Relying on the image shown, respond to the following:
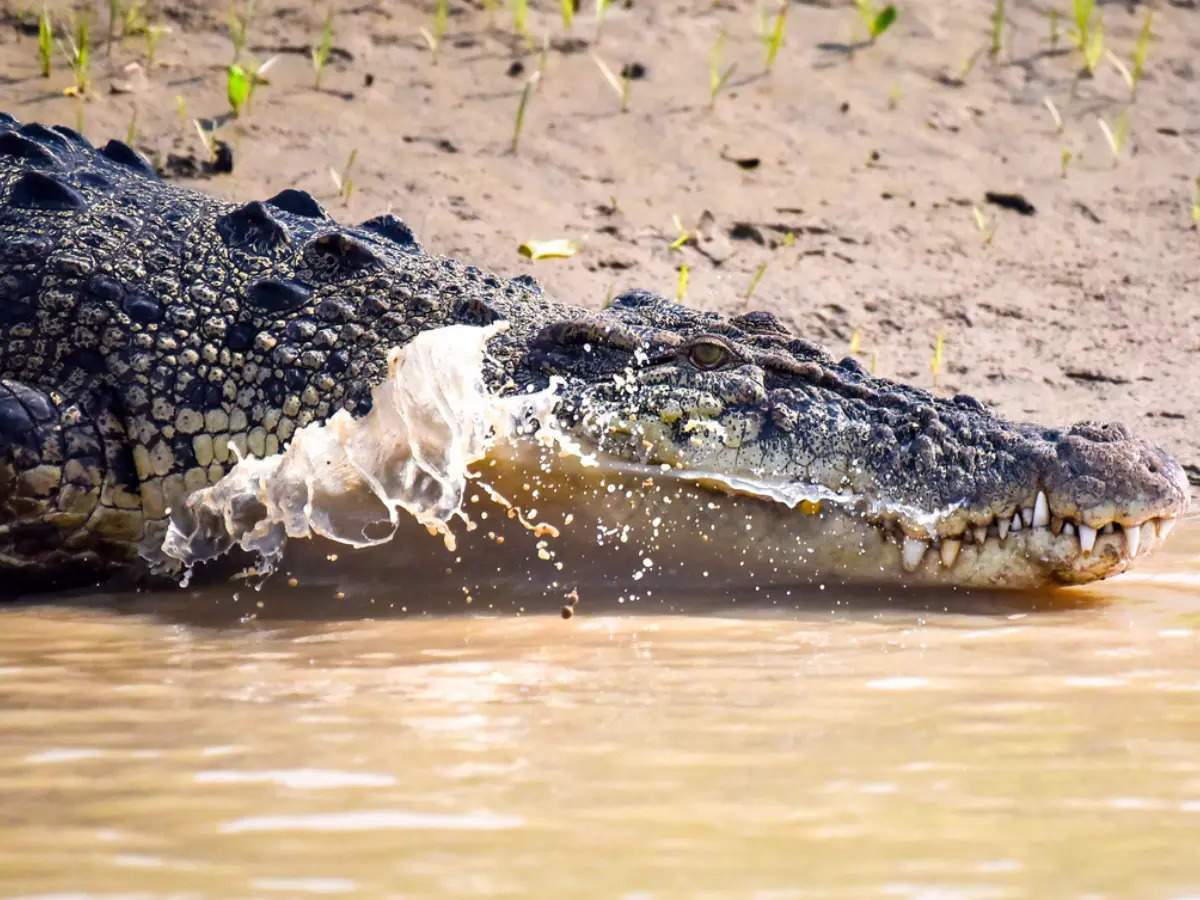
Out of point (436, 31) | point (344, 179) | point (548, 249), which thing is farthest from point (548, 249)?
point (436, 31)

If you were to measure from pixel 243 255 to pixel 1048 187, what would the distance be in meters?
4.28

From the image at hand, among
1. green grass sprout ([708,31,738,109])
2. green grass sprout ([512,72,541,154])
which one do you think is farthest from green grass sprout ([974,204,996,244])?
green grass sprout ([512,72,541,154])

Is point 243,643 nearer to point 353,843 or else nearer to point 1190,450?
point 353,843

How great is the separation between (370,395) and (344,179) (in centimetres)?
277

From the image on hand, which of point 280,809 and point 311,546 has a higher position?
point 280,809

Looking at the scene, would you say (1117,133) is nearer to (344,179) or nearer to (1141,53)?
(1141,53)

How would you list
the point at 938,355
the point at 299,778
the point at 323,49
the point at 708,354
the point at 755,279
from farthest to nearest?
1. the point at 323,49
2. the point at 755,279
3. the point at 938,355
4. the point at 708,354
5. the point at 299,778

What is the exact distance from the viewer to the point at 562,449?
3.55 meters

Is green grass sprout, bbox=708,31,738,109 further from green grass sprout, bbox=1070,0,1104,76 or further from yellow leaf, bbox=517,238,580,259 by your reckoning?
green grass sprout, bbox=1070,0,1104,76

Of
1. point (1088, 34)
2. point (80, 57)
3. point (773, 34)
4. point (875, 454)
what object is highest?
point (1088, 34)

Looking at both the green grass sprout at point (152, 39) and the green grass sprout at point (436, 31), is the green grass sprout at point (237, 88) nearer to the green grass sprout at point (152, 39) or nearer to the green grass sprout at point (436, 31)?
the green grass sprout at point (152, 39)

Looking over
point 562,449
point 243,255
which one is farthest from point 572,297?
point 562,449

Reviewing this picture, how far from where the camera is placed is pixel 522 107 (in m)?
6.43

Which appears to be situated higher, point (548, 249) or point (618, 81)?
point (618, 81)
